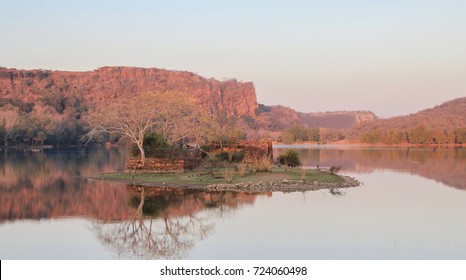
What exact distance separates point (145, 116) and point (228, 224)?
15930mm

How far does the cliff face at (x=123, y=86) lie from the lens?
14075 cm

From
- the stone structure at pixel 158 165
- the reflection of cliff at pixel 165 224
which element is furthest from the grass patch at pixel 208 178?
the reflection of cliff at pixel 165 224

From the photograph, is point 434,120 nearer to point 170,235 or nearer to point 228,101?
point 228,101

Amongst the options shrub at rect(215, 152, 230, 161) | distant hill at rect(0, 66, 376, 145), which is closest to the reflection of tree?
shrub at rect(215, 152, 230, 161)

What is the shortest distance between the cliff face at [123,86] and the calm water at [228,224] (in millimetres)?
120239

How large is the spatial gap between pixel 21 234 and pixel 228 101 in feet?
534

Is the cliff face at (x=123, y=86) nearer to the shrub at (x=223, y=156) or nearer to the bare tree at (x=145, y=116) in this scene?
the bare tree at (x=145, y=116)

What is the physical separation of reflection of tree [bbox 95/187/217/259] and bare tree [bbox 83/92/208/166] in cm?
1210

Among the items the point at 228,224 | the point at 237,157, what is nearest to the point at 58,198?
the point at 228,224

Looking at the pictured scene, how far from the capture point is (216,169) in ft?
87.5

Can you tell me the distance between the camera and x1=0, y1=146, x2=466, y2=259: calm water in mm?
9891

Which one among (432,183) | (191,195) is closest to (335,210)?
(191,195)

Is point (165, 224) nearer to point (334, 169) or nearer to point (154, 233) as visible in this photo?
point (154, 233)

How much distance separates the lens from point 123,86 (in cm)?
15438
